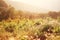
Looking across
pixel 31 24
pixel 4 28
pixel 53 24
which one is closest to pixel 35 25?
pixel 31 24

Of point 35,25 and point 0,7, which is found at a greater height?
point 0,7

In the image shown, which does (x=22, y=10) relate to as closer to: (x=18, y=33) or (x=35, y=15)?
(x=35, y=15)

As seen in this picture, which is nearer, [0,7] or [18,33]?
[18,33]

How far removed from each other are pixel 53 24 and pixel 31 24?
0.39 metres

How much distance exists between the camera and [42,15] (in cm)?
361

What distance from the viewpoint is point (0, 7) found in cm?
373

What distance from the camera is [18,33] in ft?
11.0

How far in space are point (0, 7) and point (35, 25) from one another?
770 mm

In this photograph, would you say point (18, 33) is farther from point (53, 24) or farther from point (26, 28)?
point (53, 24)

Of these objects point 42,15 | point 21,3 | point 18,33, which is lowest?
point 18,33

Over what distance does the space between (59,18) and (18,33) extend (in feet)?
2.68

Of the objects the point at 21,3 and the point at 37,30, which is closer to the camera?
the point at 37,30

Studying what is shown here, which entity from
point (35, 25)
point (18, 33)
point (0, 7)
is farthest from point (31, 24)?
point (0, 7)

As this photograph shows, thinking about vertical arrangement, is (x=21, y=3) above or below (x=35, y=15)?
above
